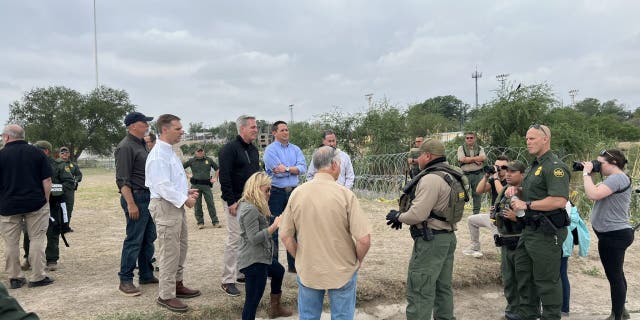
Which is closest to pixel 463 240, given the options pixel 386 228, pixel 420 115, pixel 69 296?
pixel 386 228

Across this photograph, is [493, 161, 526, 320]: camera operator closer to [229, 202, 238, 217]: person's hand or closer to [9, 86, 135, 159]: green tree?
[229, 202, 238, 217]: person's hand

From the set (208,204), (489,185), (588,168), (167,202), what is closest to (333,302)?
(167,202)

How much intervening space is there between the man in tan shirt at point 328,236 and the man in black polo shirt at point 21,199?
11.7 feet

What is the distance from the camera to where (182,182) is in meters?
4.31

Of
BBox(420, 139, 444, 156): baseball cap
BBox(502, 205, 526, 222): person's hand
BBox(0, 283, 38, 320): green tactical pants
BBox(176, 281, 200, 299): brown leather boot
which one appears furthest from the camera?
BBox(176, 281, 200, 299): brown leather boot

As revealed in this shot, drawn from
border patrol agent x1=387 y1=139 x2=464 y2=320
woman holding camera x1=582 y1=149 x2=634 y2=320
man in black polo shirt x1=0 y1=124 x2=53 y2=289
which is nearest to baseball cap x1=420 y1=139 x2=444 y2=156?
border patrol agent x1=387 y1=139 x2=464 y2=320

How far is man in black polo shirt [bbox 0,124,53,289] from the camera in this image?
4836mm

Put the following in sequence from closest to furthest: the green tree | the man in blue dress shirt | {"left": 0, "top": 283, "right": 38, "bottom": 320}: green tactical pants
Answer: {"left": 0, "top": 283, "right": 38, "bottom": 320}: green tactical pants < the man in blue dress shirt < the green tree

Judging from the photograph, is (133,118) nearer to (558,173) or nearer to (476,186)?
(558,173)

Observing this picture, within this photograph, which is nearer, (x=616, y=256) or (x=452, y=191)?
(x=452, y=191)

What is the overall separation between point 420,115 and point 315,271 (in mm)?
19279

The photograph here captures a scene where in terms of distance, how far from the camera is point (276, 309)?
4.27 metres

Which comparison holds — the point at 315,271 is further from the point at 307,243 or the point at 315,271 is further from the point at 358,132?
the point at 358,132

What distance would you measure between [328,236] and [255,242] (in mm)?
962
